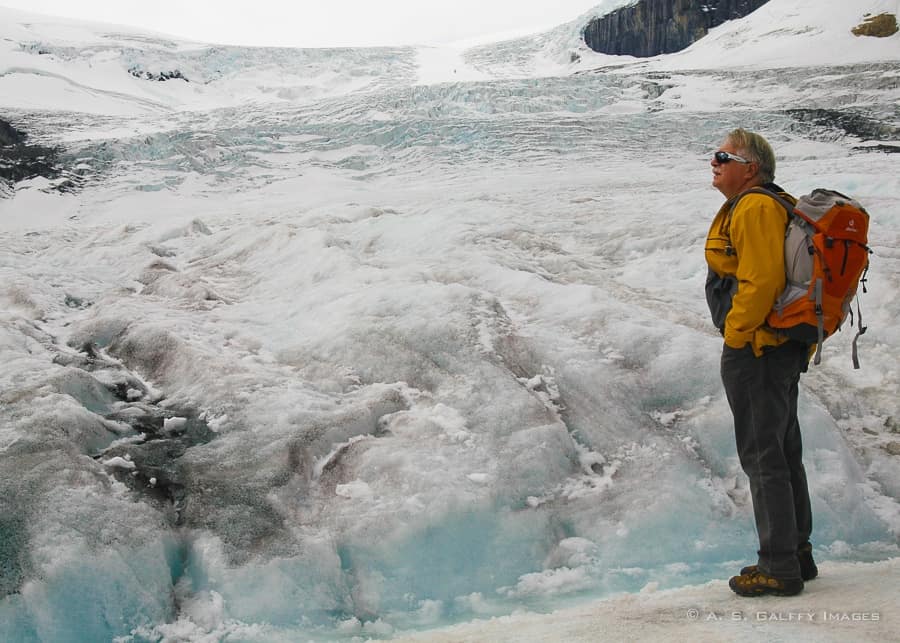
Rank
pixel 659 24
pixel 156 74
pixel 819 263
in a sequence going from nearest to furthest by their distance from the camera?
pixel 819 263 → pixel 156 74 → pixel 659 24

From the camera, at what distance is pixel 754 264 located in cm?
292

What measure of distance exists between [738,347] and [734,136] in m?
0.95

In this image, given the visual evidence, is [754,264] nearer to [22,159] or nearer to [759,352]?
[759,352]

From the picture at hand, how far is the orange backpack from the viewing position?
2.82m

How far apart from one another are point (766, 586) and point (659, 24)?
74288 mm

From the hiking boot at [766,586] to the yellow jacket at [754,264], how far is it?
3.13ft

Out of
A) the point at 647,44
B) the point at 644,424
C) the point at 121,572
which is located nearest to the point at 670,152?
the point at 644,424

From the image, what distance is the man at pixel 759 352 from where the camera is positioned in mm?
2932

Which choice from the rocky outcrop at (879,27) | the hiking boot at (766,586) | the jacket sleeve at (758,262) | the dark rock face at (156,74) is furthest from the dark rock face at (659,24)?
the hiking boot at (766,586)

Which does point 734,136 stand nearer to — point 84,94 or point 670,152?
point 670,152

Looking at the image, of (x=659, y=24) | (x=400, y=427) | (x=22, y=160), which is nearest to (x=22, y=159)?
(x=22, y=160)

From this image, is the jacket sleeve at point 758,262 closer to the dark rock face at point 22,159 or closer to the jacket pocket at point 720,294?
the jacket pocket at point 720,294

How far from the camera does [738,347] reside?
120 inches

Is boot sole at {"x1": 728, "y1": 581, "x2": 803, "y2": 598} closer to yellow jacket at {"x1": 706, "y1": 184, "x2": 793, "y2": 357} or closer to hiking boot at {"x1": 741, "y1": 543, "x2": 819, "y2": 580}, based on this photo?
hiking boot at {"x1": 741, "y1": 543, "x2": 819, "y2": 580}
